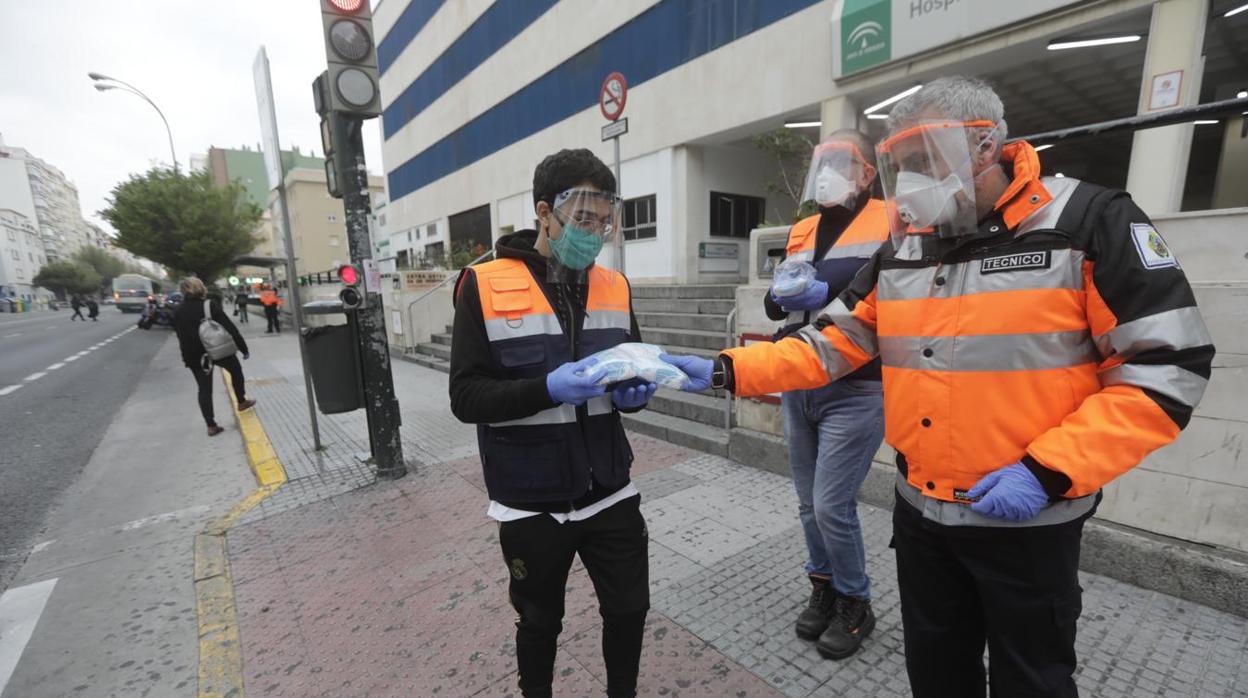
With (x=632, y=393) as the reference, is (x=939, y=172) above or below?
above

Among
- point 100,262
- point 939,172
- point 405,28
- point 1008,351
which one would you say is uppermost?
point 405,28

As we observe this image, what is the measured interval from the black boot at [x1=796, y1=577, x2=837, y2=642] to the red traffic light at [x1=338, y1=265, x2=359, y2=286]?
4050 mm

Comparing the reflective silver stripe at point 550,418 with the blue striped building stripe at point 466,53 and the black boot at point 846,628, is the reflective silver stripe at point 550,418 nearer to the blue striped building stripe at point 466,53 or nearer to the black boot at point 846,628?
the black boot at point 846,628

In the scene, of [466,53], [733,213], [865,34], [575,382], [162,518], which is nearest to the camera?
[575,382]

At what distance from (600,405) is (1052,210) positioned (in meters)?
1.32

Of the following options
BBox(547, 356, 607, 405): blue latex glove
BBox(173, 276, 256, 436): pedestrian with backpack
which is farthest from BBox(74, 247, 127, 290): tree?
Result: BBox(547, 356, 607, 405): blue latex glove

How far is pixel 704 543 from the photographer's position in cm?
337

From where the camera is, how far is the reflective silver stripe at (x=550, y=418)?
169 centimetres

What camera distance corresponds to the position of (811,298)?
7.38ft

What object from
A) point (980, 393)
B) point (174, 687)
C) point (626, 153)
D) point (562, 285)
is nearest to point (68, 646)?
point (174, 687)

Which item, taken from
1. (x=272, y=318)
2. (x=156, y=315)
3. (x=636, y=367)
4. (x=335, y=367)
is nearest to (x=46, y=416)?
(x=335, y=367)

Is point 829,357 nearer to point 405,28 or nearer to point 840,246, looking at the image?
point 840,246

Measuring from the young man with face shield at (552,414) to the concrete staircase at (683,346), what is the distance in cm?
309

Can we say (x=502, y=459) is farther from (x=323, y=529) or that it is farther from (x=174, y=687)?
(x=323, y=529)
